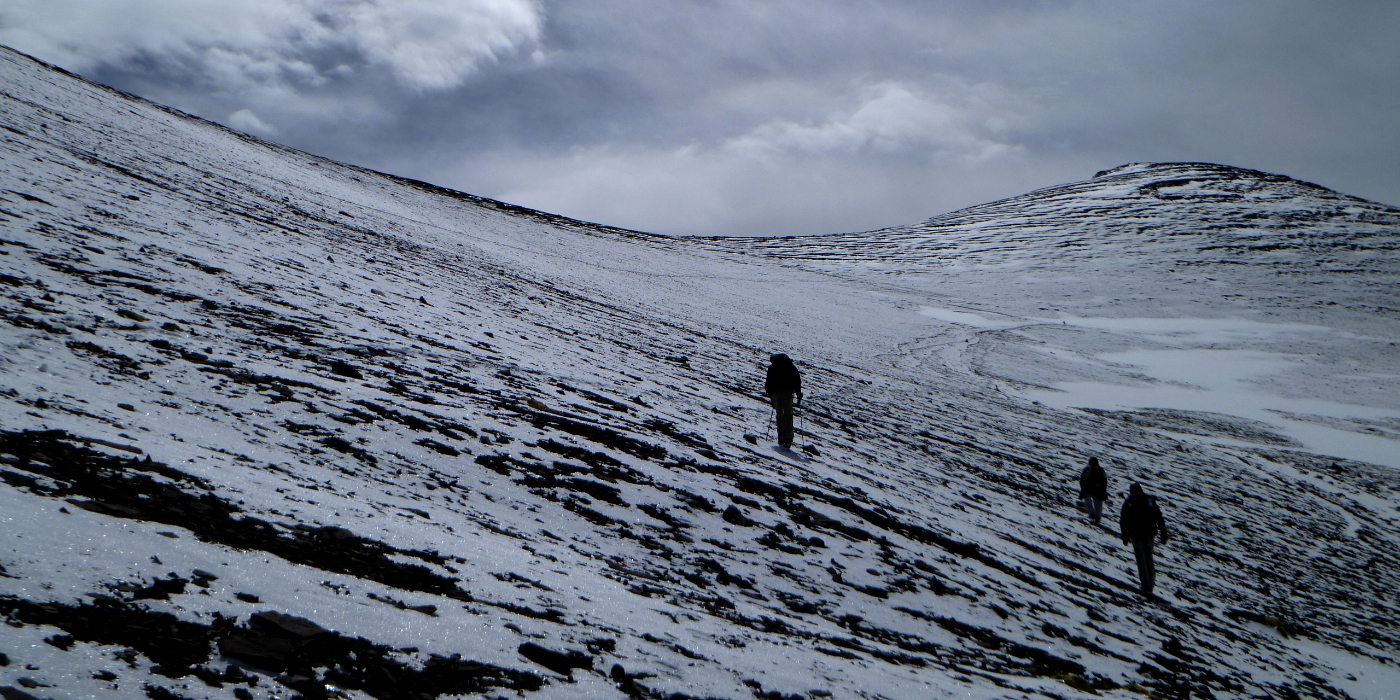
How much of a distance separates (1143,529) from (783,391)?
530cm

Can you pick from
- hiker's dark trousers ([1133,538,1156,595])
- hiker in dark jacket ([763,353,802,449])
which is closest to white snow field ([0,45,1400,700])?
hiker's dark trousers ([1133,538,1156,595])

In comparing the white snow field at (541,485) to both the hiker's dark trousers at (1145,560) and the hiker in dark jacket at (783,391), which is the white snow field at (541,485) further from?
the hiker in dark jacket at (783,391)

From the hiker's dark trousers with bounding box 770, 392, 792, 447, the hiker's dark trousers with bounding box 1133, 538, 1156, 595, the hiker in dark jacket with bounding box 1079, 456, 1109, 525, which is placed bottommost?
the hiker's dark trousers with bounding box 1133, 538, 1156, 595

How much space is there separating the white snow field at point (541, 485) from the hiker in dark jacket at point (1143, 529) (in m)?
0.40

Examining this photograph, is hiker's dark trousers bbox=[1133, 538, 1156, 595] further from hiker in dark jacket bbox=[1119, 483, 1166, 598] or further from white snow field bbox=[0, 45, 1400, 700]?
white snow field bbox=[0, 45, 1400, 700]

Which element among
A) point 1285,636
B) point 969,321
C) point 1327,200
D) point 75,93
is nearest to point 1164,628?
point 1285,636

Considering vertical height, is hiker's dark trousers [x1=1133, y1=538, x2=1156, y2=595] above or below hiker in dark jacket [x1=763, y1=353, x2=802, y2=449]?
below

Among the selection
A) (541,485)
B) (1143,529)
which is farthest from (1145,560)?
(541,485)

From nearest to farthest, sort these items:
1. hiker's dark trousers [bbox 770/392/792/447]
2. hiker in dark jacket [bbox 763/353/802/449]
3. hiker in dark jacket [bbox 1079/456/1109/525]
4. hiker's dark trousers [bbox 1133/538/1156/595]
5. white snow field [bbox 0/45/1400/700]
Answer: white snow field [bbox 0/45/1400/700]
hiker's dark trousers [bbox 1133/538/1156/595]
hiker in dark jacket [bbox 763/353/802/449]
hiker's dark trousers [bbox 770/392/792/447]
hiker in dark jacket [bbox 1079/456/1109/525]

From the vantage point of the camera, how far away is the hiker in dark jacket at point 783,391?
11.5 meters

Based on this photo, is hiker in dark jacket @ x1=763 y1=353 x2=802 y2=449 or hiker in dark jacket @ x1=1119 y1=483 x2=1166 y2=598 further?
hiker in dark jacket @ x1=763 y1=353 x2=802 y2=449

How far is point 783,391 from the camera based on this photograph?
11570 mm

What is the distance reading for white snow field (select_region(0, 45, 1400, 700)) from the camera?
4.17 metres

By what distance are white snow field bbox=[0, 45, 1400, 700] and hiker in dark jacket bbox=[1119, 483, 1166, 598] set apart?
40 centimetres
